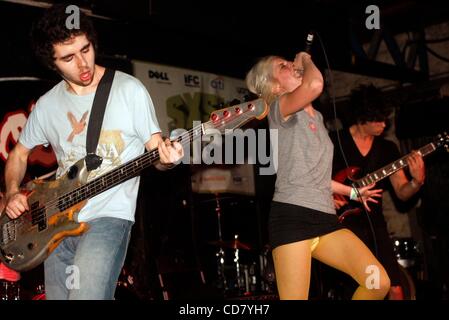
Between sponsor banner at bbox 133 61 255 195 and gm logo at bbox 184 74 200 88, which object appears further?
gm logo at bbox 184 74 200 88

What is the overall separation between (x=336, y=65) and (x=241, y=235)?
10.3 ft

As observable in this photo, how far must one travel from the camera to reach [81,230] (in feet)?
9.50

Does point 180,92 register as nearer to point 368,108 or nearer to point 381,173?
point 368,108

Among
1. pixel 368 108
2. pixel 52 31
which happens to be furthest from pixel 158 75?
pixel 52 31

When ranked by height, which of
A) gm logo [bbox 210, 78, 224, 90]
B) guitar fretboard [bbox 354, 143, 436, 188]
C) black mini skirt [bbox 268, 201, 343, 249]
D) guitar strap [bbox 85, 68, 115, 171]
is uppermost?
gm logo [bbox 210, 78, 224, 90]

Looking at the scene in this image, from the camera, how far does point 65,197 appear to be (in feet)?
10.2

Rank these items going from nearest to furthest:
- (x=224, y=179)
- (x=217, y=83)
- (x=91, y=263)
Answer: (x=91, y=263) → (x=224, y=179) → (x=217, y=83)

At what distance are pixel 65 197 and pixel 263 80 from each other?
5.25 feet

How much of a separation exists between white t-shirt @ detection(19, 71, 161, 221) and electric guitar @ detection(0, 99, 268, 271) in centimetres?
5

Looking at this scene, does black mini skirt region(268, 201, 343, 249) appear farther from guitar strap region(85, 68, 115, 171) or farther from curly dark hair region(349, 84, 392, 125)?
curly dark hair region(349, 84, 392, 125)

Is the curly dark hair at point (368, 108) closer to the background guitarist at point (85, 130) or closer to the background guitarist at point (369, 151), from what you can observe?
the background guitarist at point (369, 151)

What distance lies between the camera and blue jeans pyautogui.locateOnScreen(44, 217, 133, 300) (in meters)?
2.62

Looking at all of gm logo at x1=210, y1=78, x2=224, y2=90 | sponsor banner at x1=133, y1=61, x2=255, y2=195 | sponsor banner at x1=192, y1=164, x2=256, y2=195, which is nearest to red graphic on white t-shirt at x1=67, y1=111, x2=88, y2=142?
sponsor banner at x1=133, y1=61, x2=255, y2=195
